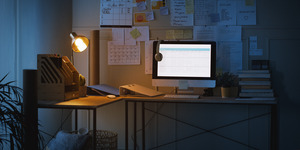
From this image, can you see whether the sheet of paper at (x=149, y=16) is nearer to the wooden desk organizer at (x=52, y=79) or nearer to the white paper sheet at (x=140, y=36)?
the white paper sheet at (x=140, y=36)

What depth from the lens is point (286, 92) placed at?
9.27ft

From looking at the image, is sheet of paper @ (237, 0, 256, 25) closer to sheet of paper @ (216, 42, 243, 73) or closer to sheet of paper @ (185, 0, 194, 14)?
sheet of paper @ (216, 42, 243, 73)

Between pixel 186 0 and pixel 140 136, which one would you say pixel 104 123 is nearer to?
pixel 140 136

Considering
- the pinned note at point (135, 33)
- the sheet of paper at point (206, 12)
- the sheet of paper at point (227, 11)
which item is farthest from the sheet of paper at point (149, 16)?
the sheet of paper at point (227, 11)

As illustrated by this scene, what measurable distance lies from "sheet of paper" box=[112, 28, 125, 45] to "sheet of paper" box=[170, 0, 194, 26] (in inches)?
20.3

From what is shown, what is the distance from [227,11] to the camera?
2.89m

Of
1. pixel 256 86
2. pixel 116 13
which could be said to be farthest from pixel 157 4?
pixel 256 86

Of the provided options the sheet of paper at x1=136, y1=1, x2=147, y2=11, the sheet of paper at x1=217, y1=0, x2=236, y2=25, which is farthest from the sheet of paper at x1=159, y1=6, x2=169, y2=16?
the sheet of paper at x1=217, y1=0, x2=236, y2=25

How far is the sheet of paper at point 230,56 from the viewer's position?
2.87 meters

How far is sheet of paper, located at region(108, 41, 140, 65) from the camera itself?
3039mm

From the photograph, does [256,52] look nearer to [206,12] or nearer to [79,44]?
[206,12]

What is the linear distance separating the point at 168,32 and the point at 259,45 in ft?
2.84

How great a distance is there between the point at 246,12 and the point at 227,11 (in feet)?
0.57

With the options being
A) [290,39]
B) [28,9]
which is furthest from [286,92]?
[28,9]
